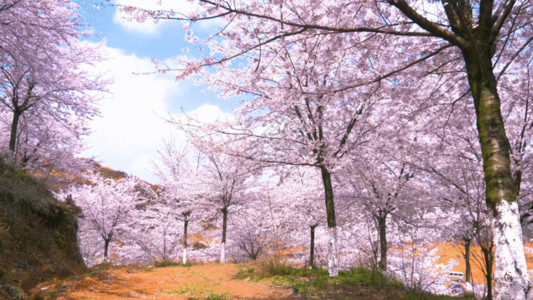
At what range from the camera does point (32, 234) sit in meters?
7.78

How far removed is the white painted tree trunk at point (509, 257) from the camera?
11.2 ft

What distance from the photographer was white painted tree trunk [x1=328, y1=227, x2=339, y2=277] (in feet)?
30.6

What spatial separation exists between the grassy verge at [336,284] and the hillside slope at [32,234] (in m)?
5.49

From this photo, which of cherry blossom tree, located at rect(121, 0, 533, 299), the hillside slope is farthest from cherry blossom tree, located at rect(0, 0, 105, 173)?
cherry blossom tree, located at rect(121, 0, 533, 299)

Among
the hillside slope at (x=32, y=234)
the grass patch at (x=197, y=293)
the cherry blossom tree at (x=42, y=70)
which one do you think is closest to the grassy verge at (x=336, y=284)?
the grass patch at (x=197, y=293)

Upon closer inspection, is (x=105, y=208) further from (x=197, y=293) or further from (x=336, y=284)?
Answer: (x=336, y=284)

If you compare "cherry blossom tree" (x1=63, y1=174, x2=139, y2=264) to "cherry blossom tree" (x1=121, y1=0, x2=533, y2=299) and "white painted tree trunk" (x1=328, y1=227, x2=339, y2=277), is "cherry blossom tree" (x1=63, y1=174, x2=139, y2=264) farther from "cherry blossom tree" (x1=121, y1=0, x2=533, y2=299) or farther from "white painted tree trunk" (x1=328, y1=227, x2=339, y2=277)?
"cherry blossom tree" (x1=121, y1=0, x2=533, y2=299)

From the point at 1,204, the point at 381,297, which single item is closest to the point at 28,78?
the point at 1,204

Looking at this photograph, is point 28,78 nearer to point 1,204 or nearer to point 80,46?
point 80,46

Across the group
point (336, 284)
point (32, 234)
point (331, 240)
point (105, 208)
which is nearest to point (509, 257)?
point (336, 284)

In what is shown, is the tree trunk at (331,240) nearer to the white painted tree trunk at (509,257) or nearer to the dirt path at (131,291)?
the dirt path at (131,291)

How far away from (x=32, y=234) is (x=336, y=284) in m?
7.82

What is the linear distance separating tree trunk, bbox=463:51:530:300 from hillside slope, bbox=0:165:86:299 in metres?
6.44

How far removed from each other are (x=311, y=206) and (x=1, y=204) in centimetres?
1190
